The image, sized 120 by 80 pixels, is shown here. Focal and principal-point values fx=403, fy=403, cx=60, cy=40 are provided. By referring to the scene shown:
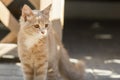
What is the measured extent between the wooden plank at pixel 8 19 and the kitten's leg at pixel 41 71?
3.49 ft

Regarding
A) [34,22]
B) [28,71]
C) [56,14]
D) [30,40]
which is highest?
[34,22]

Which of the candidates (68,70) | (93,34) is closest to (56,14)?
(68,70)

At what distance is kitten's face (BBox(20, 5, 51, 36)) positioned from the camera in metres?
2.47

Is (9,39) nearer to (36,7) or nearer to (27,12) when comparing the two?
(36,7)

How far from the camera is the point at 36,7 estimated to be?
3.63 meters

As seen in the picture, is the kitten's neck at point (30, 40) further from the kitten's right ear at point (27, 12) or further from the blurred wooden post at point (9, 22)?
the blurred wooden post at point (9, 22)

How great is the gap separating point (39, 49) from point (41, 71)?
150mm

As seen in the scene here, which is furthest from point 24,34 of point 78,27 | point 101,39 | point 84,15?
point 84,15

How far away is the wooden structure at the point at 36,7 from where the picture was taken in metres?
3.47

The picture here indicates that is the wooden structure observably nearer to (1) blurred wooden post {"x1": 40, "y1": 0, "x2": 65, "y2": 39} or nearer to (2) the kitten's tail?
(1) blurred wooden post {"x1": 40, "y1": 0, "x2": 65, "y2": 39}

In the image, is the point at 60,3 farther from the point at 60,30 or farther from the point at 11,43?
the point at 11,43

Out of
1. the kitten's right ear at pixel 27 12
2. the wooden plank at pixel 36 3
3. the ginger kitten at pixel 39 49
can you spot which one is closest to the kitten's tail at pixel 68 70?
the ginger kitten at pixel 39 49

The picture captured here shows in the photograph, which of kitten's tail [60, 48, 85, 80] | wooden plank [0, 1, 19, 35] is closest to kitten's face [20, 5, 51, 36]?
kitten's tail [60, 48, 85, 80]

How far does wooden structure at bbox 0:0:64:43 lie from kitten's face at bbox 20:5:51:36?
94 centimetres
